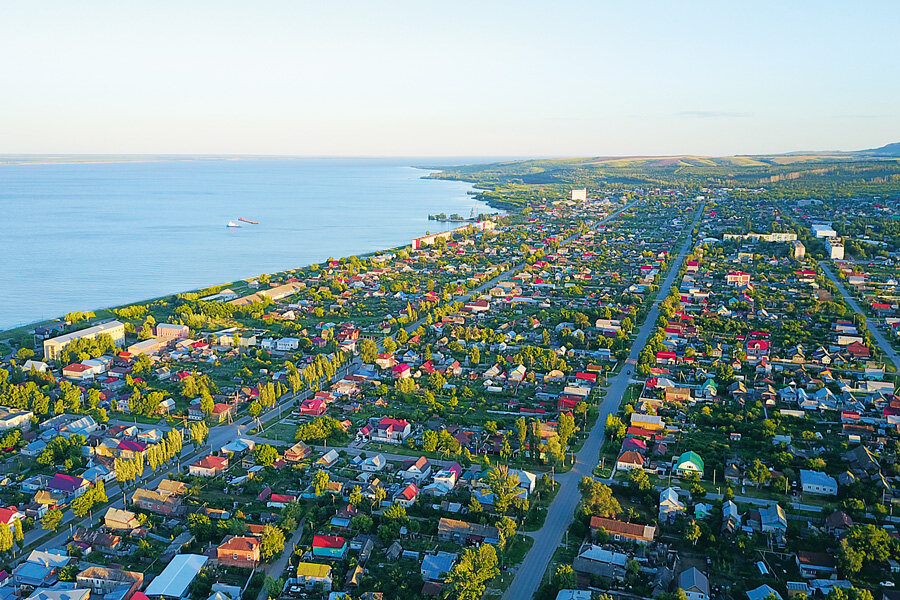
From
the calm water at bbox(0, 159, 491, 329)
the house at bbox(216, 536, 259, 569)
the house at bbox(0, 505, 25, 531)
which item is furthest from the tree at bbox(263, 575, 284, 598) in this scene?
the calm water at bbox(0, 159, 491, 329)

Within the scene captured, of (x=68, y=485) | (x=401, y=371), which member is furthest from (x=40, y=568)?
(x=401, y=371)

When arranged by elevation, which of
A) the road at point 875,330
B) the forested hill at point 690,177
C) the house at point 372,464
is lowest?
the house at point 372,464

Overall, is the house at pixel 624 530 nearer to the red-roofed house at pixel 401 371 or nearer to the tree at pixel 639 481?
the tree at pixel 639 481

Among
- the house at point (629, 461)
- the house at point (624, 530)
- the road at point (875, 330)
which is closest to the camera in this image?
the house at point (624, 530)

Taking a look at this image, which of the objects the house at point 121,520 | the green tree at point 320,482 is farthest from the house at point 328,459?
the house at point 121,520

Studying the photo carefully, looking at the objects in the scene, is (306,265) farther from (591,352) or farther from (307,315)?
(591,352)
